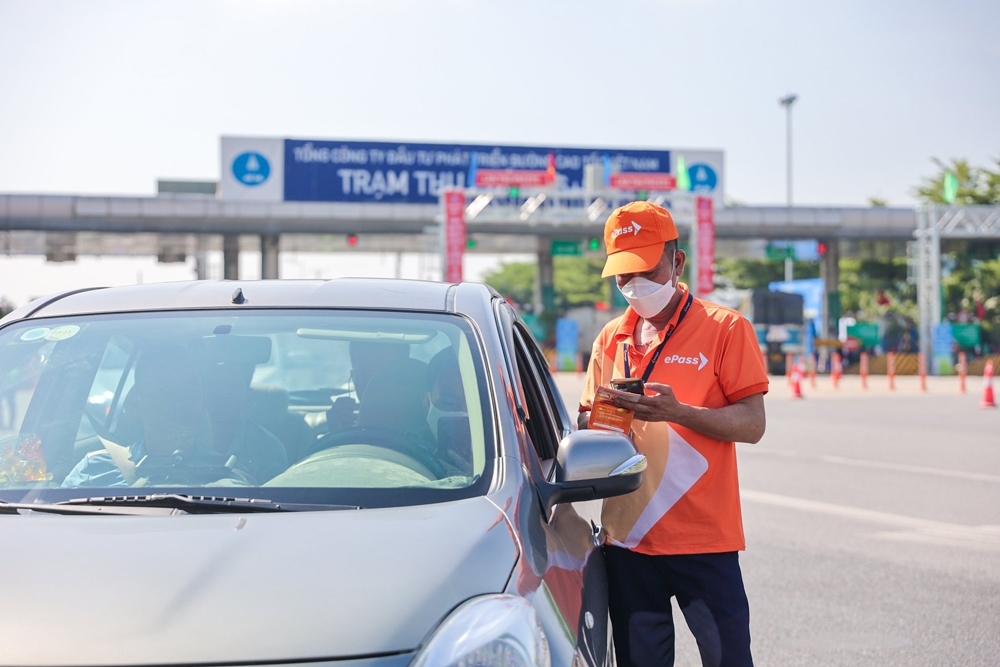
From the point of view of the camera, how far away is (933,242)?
35.8 m

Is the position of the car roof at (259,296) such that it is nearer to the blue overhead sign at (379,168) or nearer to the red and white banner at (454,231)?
the red and white banner at (454,231)

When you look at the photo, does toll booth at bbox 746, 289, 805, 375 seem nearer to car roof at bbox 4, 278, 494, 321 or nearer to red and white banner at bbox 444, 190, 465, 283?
red and white banner at bbox 444, 190, 465, 283

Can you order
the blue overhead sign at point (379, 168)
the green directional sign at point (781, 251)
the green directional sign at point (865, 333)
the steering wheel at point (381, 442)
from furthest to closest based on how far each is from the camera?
the green directional sign at point (865, 333) → the green directional sign at point (781, 251) → the blue overhead sign at point (379, 168) → the steering wheel at point (381, 442)

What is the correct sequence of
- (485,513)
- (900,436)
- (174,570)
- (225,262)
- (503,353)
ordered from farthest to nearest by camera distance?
(225,262) < (900,436) < (503,353) < (485,513) < (174,570)

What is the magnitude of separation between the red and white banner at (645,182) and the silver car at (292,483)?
29.3 metres

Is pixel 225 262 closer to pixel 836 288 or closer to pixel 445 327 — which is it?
pixel 836 288

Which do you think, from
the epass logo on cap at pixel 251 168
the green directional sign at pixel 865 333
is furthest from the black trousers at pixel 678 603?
the green directional sign at pixel 865 333

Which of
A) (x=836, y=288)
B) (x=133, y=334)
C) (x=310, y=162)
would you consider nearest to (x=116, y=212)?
(x=310, y=162)

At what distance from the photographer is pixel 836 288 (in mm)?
43969

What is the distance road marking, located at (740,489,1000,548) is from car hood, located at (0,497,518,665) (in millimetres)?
6080

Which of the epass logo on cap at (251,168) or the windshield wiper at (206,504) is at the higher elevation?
the epass logo on cap at (251,168)

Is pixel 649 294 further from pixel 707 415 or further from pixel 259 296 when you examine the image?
pixel 259 296

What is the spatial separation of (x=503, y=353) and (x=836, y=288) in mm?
43209

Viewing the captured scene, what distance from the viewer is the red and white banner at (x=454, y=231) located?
3117cm
